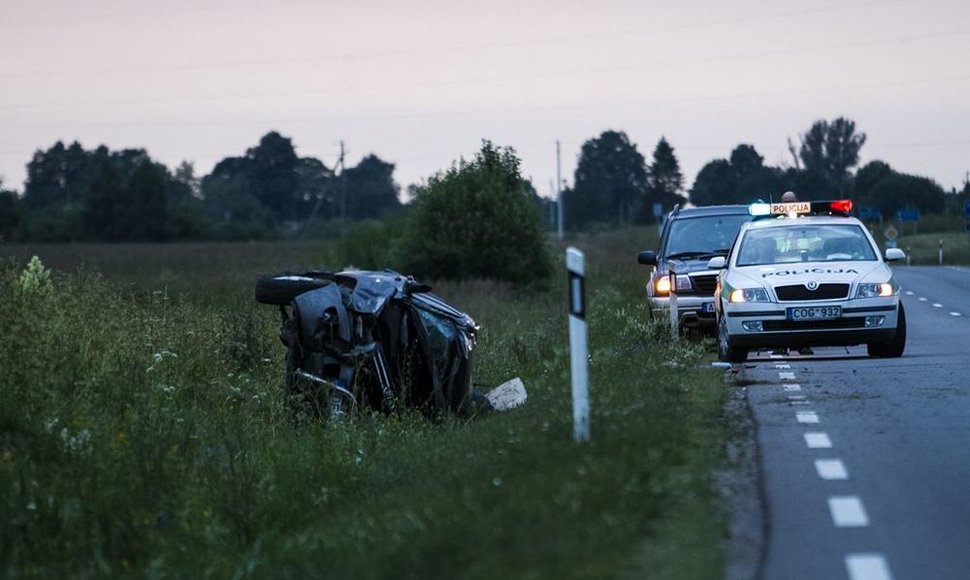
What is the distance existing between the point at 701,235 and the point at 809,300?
20.1ft

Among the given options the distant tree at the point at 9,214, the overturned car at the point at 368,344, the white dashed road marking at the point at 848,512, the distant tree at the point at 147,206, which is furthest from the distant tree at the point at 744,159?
the white dashed road marking at the point at 848,512

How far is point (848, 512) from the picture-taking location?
9164 mm

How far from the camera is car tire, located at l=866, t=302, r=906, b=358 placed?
60.7ft

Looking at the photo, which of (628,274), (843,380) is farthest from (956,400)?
(628,274)

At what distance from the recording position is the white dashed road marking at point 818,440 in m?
11.5

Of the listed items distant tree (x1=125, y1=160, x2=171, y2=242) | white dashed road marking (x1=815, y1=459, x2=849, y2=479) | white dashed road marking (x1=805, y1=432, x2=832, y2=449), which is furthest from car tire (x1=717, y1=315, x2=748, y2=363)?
distant tree (x1=125, y1=160, x2=171, y2=242)

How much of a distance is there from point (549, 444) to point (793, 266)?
8669mm

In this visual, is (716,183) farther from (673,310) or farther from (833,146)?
(673,310)

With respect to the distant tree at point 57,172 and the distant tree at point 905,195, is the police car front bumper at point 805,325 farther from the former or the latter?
the distant tree at point 57,172

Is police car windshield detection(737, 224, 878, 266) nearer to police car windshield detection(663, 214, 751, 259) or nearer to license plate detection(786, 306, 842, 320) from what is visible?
license plate detection(786, 306, 842, 320)

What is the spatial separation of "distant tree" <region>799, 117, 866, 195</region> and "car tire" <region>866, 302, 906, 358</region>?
131 metres

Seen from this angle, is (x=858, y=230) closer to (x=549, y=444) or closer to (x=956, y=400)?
(x=956, y=400)

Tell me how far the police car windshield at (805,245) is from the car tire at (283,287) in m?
5.28

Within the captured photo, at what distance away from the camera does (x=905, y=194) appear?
5226 inches
